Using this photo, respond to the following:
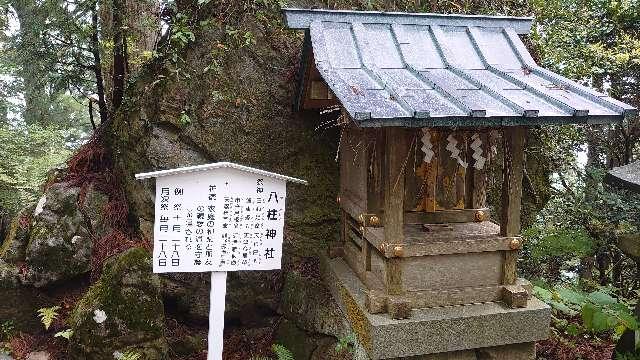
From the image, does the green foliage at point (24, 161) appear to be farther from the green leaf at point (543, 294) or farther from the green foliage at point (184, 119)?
the green leaf at point (543, 294)

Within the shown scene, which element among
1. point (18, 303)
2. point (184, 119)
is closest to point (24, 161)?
point (18, 303)

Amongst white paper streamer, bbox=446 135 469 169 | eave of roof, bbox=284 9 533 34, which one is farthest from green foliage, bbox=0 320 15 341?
white paper streamer, bbox=446 135 469 169

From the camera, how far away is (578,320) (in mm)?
6797

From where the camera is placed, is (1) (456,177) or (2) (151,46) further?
(2) (151,46)

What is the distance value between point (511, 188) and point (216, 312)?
321 centimetres

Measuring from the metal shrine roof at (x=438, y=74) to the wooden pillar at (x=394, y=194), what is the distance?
496 millimetres

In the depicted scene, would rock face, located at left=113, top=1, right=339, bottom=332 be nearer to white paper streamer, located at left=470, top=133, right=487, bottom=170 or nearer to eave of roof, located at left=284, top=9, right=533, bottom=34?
eave of roof, located at left=284, top=9, right=533, bottom=34

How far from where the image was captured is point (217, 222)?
14.7 ft

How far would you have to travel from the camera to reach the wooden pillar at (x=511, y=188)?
4547 millimetres

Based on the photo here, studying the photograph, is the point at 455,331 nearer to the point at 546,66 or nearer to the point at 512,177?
the point at 512,177

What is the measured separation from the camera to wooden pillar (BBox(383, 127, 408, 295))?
4.26 meters

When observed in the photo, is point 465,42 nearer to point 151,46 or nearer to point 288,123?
point 288,123

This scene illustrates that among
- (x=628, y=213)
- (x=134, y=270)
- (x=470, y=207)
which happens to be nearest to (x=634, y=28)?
(x=628, y=213)

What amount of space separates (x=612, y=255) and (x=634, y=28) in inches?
167
